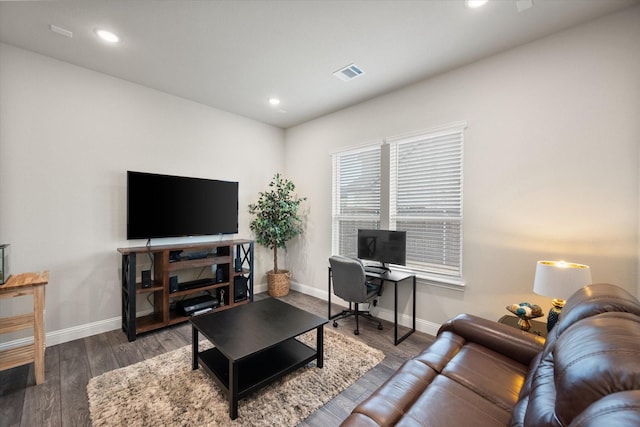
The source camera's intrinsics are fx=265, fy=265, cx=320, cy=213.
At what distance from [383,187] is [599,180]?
194 cm

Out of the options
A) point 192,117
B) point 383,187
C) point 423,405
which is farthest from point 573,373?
point 192,117

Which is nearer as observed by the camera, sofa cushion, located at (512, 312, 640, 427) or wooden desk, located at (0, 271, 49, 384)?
sofa cushion, located at (512, 312, 640, 427)

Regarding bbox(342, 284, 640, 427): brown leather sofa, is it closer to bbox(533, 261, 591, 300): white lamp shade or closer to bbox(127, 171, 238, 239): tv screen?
bbox(533, 261, 591, 300): white lamp shade

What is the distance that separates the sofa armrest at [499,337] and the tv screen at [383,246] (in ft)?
3.68

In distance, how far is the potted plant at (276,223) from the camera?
423cm

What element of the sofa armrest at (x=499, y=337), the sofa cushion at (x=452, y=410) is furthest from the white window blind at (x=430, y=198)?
the sofa cushion at (x=452, y=410)

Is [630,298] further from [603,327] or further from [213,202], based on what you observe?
[213,202]

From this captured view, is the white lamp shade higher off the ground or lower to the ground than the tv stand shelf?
higher

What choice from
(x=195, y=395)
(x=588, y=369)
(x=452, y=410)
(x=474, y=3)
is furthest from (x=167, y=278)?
(x=474, y=3)

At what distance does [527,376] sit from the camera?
1.40 meters

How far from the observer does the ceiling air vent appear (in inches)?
110

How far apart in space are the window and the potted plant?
1.04m

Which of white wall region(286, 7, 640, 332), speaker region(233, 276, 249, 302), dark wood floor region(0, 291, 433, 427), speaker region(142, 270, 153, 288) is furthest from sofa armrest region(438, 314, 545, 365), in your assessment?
speaker region(142, 270, 153, 288)

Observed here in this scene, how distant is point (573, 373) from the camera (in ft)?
2.63
